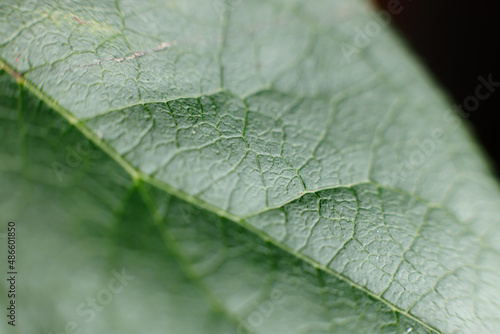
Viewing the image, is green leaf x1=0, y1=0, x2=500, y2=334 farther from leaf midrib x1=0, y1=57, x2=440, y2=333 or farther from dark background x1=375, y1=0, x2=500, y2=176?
dark background x1=375, y1=0, x2=500, y2=176

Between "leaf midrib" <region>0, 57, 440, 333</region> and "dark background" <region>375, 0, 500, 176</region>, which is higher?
"dark background" <region>375, 0, 500, 176</region>

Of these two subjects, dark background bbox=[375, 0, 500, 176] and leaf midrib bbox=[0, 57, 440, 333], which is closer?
leaf midrib bbox=[0, 57, 440, 333]

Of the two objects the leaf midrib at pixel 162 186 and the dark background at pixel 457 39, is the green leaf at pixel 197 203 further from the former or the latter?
the dark background at pixel 457 39

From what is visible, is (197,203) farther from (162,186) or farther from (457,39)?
(457,39)

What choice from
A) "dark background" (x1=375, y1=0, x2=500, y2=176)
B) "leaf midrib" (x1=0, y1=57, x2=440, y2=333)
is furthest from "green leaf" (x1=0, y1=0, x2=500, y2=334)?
"dark background" (x1=375, y1=0, x2=500, y2=176)

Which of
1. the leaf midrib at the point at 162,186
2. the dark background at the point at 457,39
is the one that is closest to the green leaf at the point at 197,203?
the leaf midrib at the point at 162,186

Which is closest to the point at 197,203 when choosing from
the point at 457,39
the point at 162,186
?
the point at 162,186

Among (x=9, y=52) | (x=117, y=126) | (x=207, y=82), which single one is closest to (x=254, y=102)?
(x=207, y=82)
